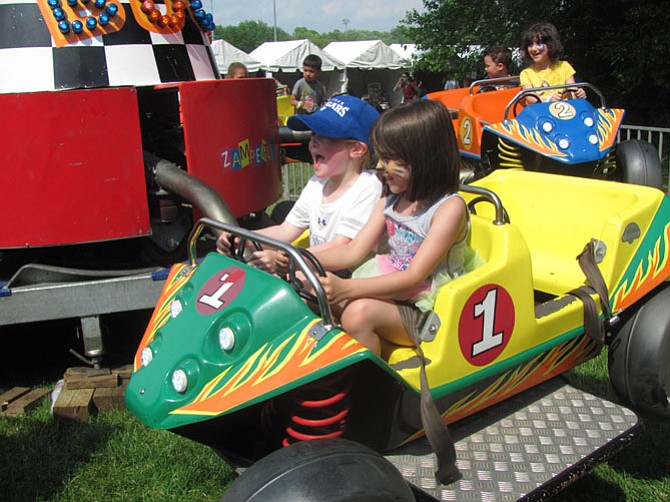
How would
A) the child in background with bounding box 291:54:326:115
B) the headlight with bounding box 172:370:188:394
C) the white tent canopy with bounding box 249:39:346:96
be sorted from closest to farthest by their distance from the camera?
the headlight with bounding box 172:370:188:394 < the child in background with bounding box 291:54:326:115 < the white tent canopy with bounding box 249:39:346:96

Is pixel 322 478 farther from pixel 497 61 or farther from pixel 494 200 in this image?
pixel 497 61

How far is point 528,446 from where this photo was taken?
2.29 m

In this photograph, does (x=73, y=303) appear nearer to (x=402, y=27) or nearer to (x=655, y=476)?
(x=655, y=476)

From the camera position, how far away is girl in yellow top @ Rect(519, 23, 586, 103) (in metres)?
5.92

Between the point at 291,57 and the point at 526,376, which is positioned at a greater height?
the point at 526,376

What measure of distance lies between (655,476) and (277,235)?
1.68 metres

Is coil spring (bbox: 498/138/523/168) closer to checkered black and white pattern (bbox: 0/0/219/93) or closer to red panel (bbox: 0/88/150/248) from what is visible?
checkered black and white pattern (bbox: 0/0/219/93)

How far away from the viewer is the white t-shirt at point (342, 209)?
2.58m

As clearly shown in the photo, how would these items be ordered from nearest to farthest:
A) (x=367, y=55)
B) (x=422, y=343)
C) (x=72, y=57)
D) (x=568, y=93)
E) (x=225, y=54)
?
(x=422, y=343), (x=72, y=57), (x=568, y=93), (x=225, y=54), (x=367, y=55)

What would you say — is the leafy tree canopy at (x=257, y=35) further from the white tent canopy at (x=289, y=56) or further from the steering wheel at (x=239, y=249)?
the steering wheel at (x=239, y=249)

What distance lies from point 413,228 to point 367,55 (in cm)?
2452

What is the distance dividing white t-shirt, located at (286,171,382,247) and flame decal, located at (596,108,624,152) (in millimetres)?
2859

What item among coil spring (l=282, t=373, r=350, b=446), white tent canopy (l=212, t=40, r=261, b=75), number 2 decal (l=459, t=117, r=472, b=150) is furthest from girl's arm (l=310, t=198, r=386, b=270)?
white tent canopy (l=212, t=40, r=261, b=75)

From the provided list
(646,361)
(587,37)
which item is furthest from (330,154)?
(587,37)
